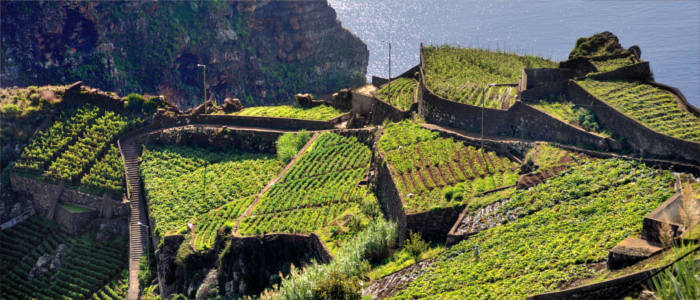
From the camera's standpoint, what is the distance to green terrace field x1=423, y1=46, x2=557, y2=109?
51156 mm

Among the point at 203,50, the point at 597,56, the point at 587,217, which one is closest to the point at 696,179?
the point at 587,217

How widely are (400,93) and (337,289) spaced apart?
32.5 meters

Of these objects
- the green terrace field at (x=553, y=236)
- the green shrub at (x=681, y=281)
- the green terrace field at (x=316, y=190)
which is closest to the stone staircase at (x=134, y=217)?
the green terrace field at (x=316, y=190)

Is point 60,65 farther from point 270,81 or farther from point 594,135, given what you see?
point 594,135

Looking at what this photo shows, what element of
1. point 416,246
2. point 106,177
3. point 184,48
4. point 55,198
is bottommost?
point 55,198

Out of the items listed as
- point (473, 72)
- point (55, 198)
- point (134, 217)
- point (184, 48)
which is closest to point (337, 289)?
point (473, 72)

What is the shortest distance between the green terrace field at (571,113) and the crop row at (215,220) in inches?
909

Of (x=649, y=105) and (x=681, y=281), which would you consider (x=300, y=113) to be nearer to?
(x=649, y=105)

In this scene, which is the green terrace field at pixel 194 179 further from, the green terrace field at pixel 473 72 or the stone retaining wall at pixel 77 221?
the green terrace field at pixel 473 72

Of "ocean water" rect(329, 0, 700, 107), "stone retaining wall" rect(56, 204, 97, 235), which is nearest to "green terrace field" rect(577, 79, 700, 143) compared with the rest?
"ocean water" rect(329, 0, 700, 107)

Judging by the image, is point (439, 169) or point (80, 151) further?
point (80, 151)

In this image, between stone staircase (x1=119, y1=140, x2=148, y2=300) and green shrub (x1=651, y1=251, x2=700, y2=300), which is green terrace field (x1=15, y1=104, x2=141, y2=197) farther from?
green shrub (x1=651, y1=251, x2=700, y2=300)

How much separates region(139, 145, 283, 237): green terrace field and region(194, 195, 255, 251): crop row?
108 centimetres

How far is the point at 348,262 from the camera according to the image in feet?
122
